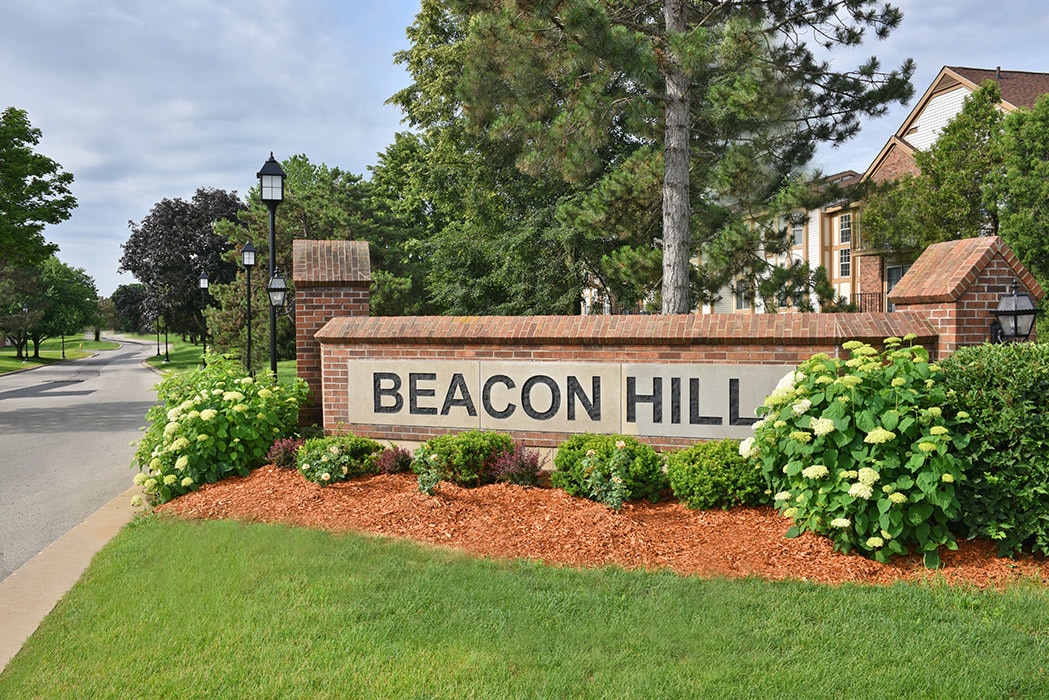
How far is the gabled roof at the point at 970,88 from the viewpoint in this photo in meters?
24.9

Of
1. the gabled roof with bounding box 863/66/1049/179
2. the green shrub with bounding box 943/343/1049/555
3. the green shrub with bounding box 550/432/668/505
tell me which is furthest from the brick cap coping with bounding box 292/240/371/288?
the gabled roof with bounding box 863/66/1049/179

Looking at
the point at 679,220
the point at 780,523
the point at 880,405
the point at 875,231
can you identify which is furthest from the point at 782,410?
the point at 875,231

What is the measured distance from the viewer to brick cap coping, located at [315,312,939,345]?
6.40 meters

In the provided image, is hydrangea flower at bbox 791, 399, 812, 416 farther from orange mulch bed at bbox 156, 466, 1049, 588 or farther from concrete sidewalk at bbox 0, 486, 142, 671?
concrete sidewalk at bbox 0, 486, 142, 671

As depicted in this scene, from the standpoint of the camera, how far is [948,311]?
6.47 m

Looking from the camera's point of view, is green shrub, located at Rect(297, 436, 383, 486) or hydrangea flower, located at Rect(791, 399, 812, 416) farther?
green shrub, located at Rect(297, 436, 383, 486)

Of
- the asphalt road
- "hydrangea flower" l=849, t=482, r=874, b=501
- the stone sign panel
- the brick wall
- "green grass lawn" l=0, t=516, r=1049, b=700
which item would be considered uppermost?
the brick wall

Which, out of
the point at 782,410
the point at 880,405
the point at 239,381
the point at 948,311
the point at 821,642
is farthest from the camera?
the point at 239,381

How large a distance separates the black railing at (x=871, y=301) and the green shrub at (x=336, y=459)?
2471 centimetres

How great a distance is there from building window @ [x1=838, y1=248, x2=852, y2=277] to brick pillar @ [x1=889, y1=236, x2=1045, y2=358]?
27.7 m

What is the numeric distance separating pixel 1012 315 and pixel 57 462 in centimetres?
1193

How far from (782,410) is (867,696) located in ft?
7.41

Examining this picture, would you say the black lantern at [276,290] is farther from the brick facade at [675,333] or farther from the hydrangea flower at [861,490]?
the hydrangea flower at [861,490]

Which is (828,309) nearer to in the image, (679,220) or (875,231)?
(679,220)
